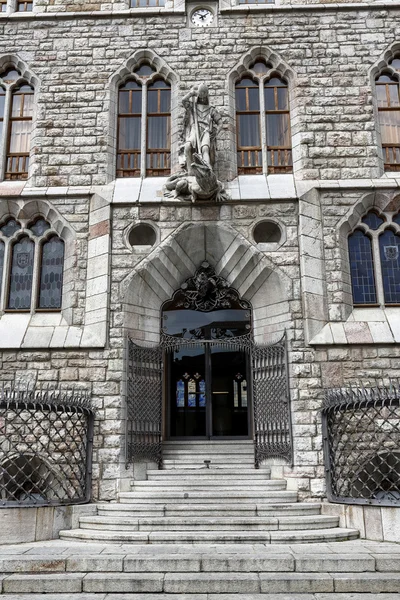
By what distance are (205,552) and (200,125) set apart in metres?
7.83

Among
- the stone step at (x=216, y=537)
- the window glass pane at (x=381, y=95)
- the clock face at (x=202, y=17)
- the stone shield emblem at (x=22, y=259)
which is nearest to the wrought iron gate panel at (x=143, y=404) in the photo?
the stone step at (x=216, y=537)

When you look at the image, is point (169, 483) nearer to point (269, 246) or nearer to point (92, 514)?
point (92, 514)

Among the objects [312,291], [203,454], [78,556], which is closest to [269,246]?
[312,291]

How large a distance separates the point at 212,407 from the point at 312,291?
123 inches

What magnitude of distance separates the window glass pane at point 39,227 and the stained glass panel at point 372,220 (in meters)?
6.34

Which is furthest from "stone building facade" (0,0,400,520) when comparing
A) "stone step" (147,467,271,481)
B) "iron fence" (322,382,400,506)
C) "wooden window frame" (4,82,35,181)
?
"stone step" (147,467,271,481)

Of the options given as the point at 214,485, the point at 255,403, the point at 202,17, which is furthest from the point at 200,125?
the point at 214,485

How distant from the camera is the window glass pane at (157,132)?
1245cm

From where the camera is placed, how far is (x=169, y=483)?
390 inches

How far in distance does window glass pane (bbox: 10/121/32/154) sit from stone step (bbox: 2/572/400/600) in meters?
8.89

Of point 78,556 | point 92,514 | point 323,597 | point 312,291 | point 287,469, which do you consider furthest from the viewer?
point 312,291

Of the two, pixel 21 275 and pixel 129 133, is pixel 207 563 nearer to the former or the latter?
pixel 21 275

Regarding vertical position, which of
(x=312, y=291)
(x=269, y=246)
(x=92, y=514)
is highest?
(x=269, y=246)

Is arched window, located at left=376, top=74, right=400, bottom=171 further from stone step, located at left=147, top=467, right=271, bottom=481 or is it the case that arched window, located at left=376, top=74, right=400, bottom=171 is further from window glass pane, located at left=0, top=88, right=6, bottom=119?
window glass pane, located at left=0, top=88, right=6, bottom=119
